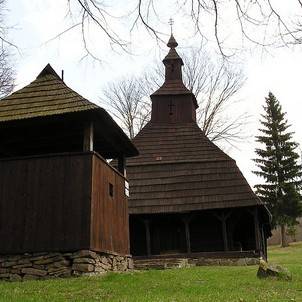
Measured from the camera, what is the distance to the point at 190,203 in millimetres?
21578

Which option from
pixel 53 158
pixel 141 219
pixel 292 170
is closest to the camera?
pixel 53 158

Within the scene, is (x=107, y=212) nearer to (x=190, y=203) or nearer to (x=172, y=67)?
(x=190, y=203)

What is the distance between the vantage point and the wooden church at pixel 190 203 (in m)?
21.3

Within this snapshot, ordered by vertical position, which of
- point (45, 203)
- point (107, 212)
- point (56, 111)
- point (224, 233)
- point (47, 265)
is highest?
point (56, 111)

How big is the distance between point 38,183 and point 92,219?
1.70m

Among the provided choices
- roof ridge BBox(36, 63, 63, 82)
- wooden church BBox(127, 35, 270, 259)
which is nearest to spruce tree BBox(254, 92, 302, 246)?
wooden church BBox(127, 35, 270, 259)

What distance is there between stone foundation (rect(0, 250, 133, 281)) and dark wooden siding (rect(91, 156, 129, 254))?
16.5 inches

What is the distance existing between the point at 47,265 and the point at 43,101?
438cm

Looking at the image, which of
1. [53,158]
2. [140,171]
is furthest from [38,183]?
[140,171]

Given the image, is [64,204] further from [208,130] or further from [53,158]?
[208,130]

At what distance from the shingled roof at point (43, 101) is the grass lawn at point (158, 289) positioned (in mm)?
4253

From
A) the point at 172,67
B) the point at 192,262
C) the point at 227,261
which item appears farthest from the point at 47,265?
the point at 172,67

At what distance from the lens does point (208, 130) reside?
32281 mm

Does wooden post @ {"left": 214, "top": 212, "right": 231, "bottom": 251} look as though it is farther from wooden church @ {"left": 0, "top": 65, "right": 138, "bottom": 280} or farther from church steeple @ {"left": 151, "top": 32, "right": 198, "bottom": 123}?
wooden church @ {"left": 0, "top": 65, "right": 138, "bottom": 280}
